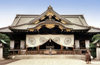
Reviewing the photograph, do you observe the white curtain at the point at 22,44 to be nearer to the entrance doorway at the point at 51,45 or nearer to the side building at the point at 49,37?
the side building at the point at 49,37

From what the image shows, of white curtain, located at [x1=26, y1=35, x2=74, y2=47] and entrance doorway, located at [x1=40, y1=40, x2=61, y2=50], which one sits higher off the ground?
white curtain, located at [x1=26, y1=35, x2=74, y2=47]

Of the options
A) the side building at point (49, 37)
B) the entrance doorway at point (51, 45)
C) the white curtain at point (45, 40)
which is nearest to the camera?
the side building at point (49, 37)

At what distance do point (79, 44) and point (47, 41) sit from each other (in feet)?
15.3

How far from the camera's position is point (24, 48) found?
27922 millimetres

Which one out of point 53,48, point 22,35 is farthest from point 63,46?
point 22,35

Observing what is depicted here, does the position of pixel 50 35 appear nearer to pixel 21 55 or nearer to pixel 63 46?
pixel 63 46

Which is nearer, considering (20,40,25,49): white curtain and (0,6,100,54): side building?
(0,6,100,54): side building

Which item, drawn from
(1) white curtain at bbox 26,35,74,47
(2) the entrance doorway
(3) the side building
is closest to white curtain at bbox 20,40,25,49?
(3) the side building

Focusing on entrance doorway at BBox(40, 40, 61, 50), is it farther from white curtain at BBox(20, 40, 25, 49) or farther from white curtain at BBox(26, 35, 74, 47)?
white curtain at BBox(20, 40, 25, 49)

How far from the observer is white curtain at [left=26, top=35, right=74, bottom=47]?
26.3 metres

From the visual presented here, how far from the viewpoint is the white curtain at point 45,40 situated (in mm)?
26344

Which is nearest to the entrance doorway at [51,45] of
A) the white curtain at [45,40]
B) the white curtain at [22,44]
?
the white curtain at [45,40]

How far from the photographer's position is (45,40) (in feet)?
86.2

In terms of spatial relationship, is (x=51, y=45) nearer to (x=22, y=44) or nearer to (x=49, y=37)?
(x=49, y=37)
